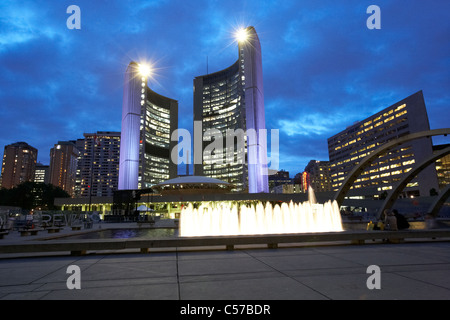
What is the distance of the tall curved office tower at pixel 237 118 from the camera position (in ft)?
352

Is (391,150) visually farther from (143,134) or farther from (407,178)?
(143,134)

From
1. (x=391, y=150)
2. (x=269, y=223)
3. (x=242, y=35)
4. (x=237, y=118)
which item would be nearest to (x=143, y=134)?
(x=237, y=118)

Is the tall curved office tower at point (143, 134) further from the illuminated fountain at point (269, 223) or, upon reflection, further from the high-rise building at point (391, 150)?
the high-rise building at point (391, 150)

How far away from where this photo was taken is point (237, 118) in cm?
14988

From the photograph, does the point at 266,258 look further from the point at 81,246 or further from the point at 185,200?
the point at 185,200

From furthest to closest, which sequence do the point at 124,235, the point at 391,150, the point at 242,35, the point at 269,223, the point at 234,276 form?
the point at 242,35
the point at 391,150
the point at 124,235
the point at 269,223
the point at 234,276

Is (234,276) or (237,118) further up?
(237,118)

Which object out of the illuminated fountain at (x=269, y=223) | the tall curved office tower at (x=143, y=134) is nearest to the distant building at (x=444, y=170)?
the illuminated fountain at (x=269, y=223)

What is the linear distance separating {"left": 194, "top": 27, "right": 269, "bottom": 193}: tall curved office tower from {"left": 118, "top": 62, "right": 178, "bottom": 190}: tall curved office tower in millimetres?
24303

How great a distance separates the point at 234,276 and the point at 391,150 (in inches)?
5201

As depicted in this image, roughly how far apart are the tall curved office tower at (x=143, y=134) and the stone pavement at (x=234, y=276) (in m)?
103

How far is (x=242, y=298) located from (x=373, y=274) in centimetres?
314
